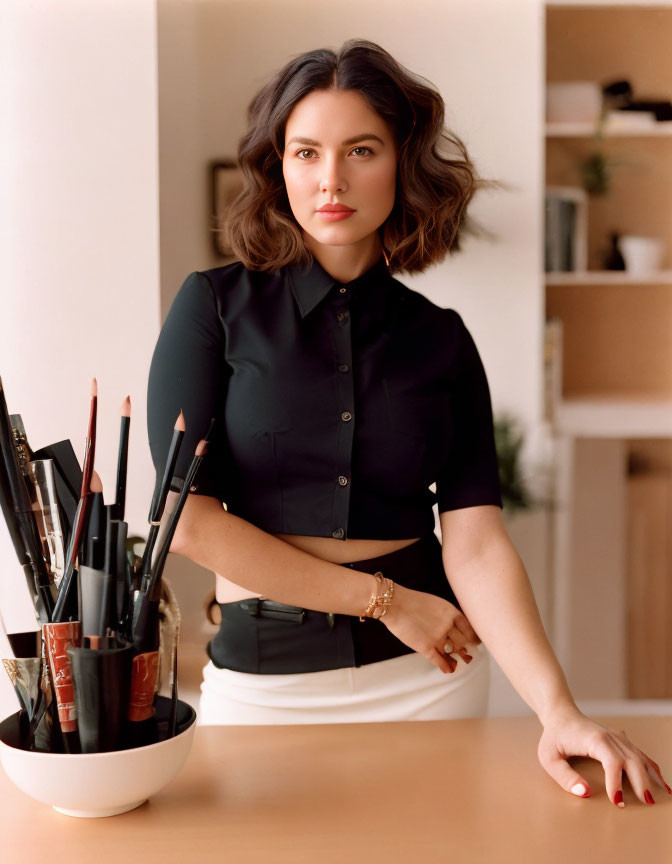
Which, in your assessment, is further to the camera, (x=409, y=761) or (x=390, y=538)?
(x=390, y=538)

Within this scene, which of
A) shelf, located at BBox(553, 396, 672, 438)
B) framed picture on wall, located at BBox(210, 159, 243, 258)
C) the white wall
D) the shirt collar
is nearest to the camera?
the shirt collar

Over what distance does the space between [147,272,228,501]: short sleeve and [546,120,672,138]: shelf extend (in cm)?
234

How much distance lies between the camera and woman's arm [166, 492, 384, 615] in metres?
1.04

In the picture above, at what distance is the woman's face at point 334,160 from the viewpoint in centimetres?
104

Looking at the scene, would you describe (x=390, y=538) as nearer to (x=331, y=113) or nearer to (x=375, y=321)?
(x=375, y=321)

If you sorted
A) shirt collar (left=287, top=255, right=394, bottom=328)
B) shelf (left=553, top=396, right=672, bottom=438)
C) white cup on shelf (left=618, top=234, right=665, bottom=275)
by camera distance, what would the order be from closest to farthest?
shirt collar (left=287, top=255, right=394, bottom=328) < shelf (left=553, top=396, right=672, bottom=438) < white cup on shelf (left=618, top=234, right=665, bottom=275)

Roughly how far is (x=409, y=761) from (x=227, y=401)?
470 mm

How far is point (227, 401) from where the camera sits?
1101 millimetres

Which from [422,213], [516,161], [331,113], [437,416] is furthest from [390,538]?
[516,161]

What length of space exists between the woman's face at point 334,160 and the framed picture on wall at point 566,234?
2188mm

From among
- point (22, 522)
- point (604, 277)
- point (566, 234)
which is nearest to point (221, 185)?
point (566, 234)

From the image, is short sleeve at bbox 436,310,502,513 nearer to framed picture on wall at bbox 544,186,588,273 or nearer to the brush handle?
the brush handle

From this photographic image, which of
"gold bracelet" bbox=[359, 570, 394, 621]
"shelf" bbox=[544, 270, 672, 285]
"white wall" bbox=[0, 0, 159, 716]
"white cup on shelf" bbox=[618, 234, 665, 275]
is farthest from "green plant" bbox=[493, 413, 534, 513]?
"gold bracelet" bbox=[359, 570, 394, 621]

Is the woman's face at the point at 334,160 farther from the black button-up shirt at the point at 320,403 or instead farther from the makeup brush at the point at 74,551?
the makeup brush at the point at 74,551
